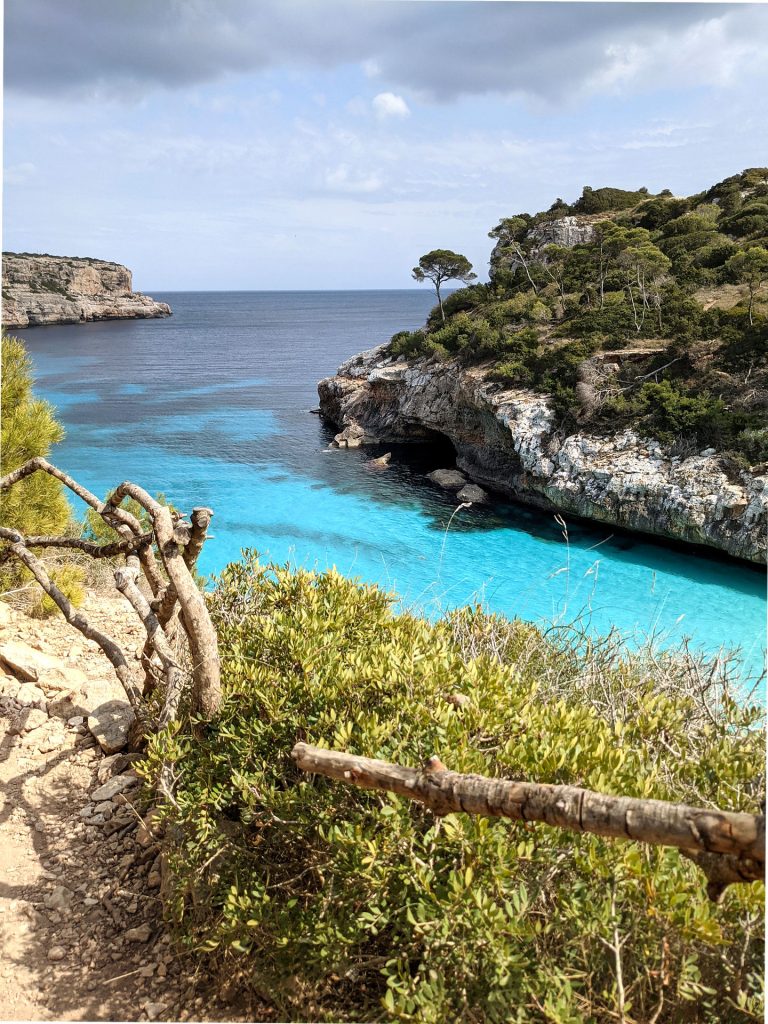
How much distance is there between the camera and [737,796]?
2260mm

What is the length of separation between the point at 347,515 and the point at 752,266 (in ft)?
38.5

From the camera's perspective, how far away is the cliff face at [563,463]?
570 inches

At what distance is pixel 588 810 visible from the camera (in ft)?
5.46

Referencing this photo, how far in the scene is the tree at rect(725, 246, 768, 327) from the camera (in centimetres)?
1644

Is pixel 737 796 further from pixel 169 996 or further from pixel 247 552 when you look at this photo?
pixel 247 552

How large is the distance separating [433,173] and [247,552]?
308 centimetres

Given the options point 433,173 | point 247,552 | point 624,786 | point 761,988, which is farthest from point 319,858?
point 433,173

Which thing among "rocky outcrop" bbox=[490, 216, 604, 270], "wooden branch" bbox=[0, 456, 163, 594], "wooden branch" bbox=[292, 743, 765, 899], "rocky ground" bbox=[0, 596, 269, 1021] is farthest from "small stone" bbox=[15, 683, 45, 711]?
"rocky outcrop" bbox=[490, 216, 604, 270]

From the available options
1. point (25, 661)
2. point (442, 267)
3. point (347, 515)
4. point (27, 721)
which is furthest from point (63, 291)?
point (27, 721)

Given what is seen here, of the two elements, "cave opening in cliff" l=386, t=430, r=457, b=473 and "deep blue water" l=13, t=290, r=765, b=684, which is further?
"cave opening in cliff" l=386, t=430, r=457, b=473

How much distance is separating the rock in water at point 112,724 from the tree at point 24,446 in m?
2.54

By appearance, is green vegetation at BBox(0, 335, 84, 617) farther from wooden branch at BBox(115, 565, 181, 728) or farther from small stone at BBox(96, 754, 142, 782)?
wooden branch at BBox(115, 565, 181, 728)

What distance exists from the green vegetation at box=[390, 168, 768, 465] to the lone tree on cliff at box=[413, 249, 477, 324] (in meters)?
1.00

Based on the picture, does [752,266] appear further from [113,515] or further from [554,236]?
[113,515]
